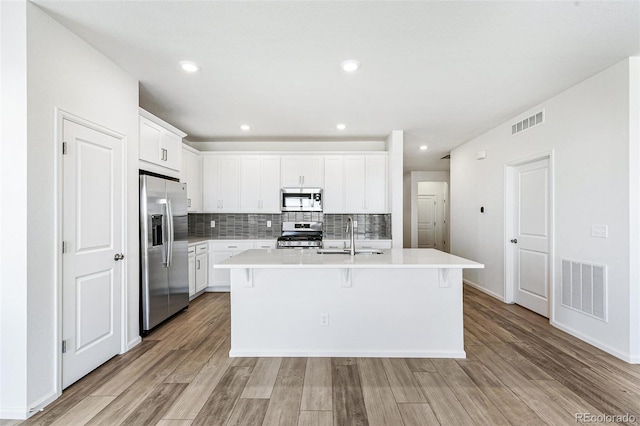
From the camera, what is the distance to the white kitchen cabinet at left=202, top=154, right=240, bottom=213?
5352 millimetres

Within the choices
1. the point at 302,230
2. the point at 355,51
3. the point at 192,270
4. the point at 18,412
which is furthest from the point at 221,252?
the point at 355,51

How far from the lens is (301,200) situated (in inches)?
210

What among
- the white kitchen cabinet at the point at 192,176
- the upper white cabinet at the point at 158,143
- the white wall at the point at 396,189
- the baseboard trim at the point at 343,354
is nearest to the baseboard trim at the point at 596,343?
the baseboard trim at the point at 343,354

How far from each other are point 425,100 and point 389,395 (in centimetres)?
309

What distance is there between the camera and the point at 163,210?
3.49 metres

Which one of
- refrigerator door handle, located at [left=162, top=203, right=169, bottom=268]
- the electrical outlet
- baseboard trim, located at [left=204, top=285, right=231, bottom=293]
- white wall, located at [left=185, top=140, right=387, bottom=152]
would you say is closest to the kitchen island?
the electrical outlet

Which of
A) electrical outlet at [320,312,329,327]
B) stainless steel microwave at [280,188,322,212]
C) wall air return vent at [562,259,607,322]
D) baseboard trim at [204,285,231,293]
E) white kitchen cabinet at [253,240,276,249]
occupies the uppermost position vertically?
stainless steel microwave at [280,188,322,212]

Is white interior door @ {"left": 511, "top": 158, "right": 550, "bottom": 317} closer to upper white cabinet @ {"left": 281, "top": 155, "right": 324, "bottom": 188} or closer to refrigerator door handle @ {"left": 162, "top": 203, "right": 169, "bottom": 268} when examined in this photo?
upper white cabinet @ {"left": 281, "top": 155, "right": 324, "bottom": 188}

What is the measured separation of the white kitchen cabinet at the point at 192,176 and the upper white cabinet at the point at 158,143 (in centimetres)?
73

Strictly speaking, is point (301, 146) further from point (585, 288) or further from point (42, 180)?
point (585, 288)

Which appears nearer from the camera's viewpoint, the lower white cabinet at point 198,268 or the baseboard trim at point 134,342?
the baseboard trim at point 134,342

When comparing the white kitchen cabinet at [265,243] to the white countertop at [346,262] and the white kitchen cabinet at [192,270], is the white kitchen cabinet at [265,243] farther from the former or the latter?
the white countertop at [346,262]

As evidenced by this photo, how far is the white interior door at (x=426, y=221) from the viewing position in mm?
9453

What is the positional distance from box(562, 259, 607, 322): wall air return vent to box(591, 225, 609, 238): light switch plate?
0.94ft
